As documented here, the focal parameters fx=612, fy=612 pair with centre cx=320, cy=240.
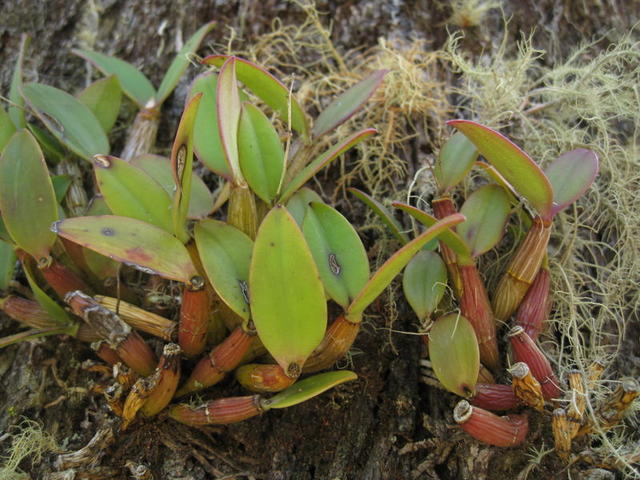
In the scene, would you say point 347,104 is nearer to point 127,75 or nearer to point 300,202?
point 300,202

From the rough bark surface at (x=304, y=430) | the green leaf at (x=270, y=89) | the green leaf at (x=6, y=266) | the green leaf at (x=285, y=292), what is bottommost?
the rough bark surface at (x=304, y=430)

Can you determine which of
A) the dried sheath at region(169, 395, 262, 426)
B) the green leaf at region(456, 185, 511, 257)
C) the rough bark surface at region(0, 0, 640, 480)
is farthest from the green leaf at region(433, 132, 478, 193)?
the dried sheath at region(169, 395, 262, 426)

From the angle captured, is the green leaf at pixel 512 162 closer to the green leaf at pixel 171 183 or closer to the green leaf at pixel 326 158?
the green leaf at pixel 326 158

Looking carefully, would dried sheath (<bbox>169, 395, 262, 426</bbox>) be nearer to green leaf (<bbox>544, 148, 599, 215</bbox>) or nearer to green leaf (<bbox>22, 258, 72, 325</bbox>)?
green leaf (<bbox>22, 258, 72, 325</bbox>)

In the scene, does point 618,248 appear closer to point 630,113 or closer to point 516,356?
point 630,113

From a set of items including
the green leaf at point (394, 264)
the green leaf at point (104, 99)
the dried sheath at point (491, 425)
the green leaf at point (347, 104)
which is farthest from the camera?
the green leaf at point (104, 99)

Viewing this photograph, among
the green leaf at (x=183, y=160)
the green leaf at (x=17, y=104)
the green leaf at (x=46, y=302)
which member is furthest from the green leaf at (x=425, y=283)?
the green leaf at (x=17, y=104)

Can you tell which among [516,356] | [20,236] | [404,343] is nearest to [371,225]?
[404,343]
